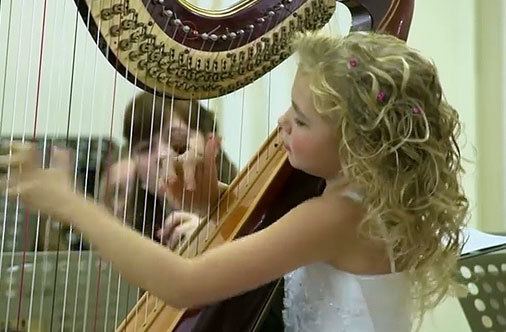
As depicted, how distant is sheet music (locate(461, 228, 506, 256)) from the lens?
54.6 inches

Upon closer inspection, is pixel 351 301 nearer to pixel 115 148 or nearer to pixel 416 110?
pixel 416 110

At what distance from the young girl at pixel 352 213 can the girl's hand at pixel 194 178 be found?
25 centimetres

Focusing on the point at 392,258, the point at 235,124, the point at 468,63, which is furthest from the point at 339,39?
the point at 468,63

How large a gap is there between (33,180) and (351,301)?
1.45 feet

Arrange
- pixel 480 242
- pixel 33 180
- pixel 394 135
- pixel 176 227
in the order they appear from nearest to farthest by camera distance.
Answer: pixel 33 180 < pixel 394 135 < pixel 176 227 < pixel 480 242

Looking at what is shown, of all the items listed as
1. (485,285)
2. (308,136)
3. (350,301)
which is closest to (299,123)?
(308,136)

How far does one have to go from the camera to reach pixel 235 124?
6.55ft

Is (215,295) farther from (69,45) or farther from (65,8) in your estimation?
(69,45)

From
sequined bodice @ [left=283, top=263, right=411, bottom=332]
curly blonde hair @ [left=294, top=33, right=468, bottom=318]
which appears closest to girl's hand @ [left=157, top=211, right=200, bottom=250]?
sequined bodice @ [left=283, top=263, right=411, bottom=332]

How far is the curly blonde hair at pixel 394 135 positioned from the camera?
1020mm

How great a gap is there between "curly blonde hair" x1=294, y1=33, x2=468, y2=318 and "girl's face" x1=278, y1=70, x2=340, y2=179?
1 centimetres

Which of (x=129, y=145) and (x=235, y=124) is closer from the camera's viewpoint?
(x=129, y=145)

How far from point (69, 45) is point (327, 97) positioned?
0.66 m

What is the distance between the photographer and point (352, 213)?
3.42 feet
